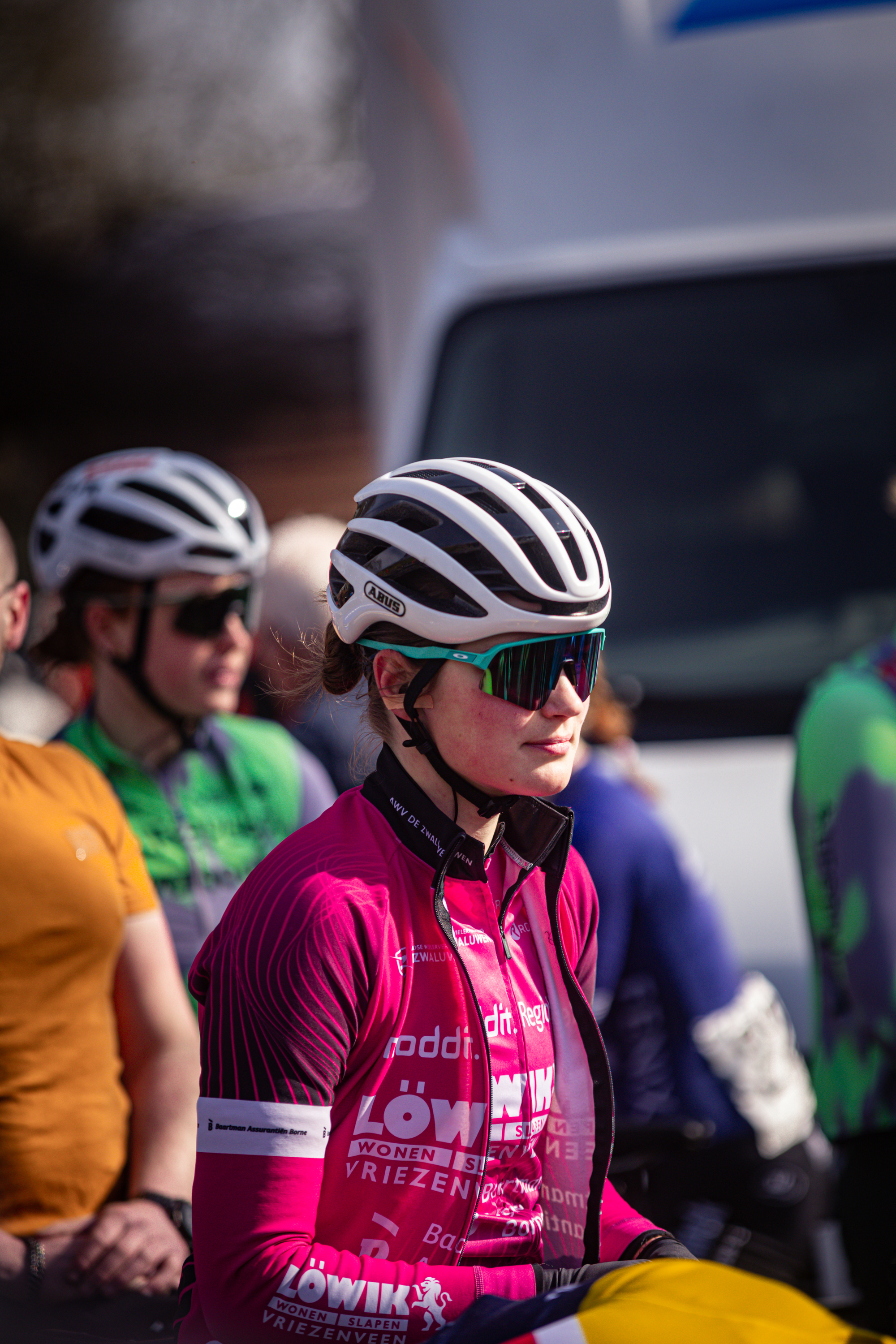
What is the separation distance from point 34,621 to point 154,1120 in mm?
1560

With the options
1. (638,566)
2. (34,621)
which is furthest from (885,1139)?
(34,621)

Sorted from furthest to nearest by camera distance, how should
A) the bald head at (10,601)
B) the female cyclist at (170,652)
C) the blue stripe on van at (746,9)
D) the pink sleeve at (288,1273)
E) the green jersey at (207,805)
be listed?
the blue stripe on van at (746,9), the female cyclist at (170,652), the green jersey at (207,805), the bald head at (10,601), the pink sleeve at (288,1273)

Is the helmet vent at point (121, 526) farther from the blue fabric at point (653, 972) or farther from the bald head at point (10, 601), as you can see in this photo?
the blue fabric at point (653, 972)

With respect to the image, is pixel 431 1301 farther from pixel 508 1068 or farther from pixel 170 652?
pixel 170 652

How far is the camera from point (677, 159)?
4684 mm

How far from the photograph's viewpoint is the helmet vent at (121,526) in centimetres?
332

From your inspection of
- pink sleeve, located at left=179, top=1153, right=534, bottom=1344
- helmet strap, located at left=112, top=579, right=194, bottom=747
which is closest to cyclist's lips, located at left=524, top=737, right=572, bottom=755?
pink sleeve, located at left=179, top=1153, right=534, bottom=1344

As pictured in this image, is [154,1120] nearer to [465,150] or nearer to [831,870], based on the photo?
[831,870]

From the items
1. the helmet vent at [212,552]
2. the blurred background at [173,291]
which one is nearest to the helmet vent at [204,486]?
the helmet vent at [212,552]

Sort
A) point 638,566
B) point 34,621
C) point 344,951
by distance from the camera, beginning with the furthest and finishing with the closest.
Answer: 1. point 638,566
2. point 34,621
3. point 344,951

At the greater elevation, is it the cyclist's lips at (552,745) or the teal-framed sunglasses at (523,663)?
the teal-framed sunglasses at (523,663)

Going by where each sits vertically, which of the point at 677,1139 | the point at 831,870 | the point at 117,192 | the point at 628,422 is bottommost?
the point at 677,1139

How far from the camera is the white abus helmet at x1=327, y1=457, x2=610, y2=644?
1.76 metres

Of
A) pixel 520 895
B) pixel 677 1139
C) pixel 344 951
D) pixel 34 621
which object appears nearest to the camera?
→ pixel 344 951
